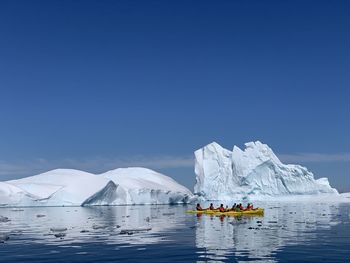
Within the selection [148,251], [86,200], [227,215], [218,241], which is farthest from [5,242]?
[86,200]

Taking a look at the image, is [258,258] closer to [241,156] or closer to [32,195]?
[32,195]

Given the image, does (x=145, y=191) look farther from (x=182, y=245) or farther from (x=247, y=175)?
(x=182, y=245)

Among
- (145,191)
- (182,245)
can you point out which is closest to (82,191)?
(145,191)

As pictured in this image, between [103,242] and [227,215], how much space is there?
77.0 ft

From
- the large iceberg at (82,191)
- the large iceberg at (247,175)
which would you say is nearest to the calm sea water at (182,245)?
the large iceberg at (82,191)

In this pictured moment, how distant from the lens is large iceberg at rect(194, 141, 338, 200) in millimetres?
86125

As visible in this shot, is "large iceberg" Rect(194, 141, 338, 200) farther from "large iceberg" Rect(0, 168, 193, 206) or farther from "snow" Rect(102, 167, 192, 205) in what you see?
"snow" Rect(102, 167, 192, 205)

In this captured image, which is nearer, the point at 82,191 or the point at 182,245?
the point at 182,245

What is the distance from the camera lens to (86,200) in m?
72.1

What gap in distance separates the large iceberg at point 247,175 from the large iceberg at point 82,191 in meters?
5.42

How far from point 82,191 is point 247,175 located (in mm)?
31097

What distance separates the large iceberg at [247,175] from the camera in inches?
3391

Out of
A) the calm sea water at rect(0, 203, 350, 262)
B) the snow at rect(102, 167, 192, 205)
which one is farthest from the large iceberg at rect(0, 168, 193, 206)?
the calm sea water at rect(0, 203, 350, 262)

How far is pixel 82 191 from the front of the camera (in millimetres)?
73875
